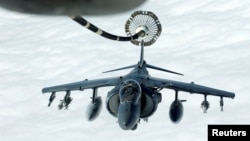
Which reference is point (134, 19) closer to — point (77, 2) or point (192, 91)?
point (192, 91)

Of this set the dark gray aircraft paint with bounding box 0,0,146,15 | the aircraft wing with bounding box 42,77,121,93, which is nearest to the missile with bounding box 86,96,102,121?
the aircraft wing with bounding box 42,77,121,93

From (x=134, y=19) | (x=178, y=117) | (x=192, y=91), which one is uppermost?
(x=134, y=19)

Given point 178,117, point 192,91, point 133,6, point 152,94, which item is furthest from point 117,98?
point 133,6

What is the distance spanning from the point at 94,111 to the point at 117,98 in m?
3.28

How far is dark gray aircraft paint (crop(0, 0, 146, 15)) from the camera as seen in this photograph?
1789 mm

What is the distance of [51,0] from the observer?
70.3 inches

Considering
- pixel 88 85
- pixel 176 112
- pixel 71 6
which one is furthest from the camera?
pixel 88 85

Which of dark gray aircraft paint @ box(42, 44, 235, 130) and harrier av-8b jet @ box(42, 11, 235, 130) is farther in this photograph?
harrier av-8b jet @ box(42, 11, 235, 130)

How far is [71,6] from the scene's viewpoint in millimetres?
1856

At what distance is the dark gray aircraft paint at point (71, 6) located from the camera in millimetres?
1789

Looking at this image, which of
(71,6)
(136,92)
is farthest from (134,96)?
(71,6)

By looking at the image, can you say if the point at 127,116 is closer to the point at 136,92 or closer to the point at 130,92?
the point at 130,92

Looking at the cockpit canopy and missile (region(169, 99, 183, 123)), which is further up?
the cockpit canopy

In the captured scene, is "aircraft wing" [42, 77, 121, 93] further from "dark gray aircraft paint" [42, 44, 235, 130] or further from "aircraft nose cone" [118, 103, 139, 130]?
"aircraft nose cone" [118, 103, 139, 130]
